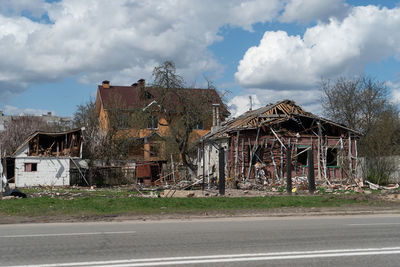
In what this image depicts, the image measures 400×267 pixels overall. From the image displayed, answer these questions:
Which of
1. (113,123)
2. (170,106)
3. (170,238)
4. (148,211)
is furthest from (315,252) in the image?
(113,123)

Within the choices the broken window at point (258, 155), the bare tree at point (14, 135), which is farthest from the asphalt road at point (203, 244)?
the bare tree at point (14, 135)

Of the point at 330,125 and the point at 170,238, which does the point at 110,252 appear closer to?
the point at 170,238

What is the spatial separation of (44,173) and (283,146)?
62.0ft

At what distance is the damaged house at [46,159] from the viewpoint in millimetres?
33844

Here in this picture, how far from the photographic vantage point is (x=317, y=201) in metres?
17.8

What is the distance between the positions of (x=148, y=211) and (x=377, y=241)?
816 centimetres

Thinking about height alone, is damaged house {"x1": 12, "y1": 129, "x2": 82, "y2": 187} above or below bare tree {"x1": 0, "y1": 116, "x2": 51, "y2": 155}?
below

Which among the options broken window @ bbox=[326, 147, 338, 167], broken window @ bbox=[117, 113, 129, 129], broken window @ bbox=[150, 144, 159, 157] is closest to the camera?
broken window @ bbox=[326, 147, 338, 167]

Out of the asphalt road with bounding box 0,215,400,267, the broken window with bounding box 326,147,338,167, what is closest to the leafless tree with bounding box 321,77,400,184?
the broken window with bounding box 326,147,338,167

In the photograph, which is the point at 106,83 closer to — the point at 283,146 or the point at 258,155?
the point at 258,155

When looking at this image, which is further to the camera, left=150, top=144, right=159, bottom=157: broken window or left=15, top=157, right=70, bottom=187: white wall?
left=150, top=144, right=159, bottom=157: broken window

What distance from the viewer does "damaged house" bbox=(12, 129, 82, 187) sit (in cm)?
3384

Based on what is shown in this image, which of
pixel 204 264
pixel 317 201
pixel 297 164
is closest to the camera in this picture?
pixel 204 264

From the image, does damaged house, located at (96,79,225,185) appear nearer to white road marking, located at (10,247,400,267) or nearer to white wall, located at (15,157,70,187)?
white wall, located at (15,157,70,187)
